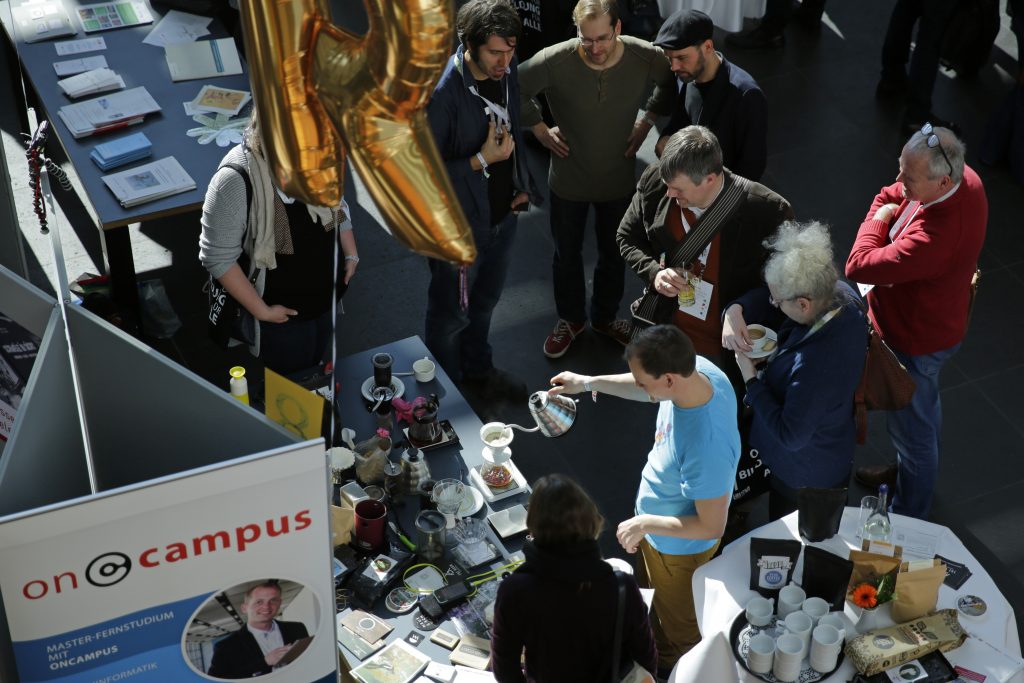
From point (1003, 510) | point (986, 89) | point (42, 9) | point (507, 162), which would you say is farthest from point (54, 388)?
point (986, 89)

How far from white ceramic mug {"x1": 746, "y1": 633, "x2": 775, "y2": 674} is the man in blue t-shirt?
1.10 ft

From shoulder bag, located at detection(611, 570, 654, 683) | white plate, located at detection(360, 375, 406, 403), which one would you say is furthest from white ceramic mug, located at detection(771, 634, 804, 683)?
white plate, located at detection(360, 375, 406, 403)

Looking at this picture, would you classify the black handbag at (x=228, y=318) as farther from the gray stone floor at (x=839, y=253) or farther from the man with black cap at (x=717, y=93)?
the man with black cap at (x=717, y=93)

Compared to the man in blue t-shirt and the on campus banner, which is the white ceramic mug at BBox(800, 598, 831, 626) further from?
the on campus banner

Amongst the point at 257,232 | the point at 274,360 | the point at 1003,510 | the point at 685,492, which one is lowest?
the point at 1003,510

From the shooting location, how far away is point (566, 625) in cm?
264

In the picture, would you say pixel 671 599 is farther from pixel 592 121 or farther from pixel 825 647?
pixel 592 121

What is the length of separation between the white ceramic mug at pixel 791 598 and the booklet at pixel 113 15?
4209mm

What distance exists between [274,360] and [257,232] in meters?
0.59

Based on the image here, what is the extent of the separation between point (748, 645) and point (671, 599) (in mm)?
501

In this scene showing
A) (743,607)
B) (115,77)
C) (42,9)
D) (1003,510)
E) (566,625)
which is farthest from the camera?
(42,9)

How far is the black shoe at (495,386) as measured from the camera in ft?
15.6

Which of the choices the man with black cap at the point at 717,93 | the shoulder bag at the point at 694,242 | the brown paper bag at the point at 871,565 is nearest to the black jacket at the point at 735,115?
the man with black cap at the point at 717,93

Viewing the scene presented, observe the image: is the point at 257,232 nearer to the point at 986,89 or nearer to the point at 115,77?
the point at 115,77
